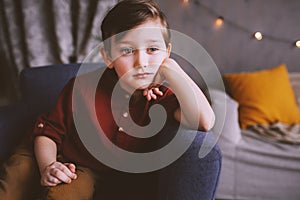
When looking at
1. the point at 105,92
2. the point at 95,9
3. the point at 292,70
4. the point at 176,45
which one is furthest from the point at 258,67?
the point at 105,92

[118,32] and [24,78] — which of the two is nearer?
[118,32]

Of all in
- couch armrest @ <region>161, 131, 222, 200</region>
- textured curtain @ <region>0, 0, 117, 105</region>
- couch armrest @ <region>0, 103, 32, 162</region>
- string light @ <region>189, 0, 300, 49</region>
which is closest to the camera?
couch armrest @ <region>161, 131, 222, 200</region>

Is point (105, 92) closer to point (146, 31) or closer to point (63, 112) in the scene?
point (63, 112)

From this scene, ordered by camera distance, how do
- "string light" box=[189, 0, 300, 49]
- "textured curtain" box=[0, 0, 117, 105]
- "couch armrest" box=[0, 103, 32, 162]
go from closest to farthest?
"couch armrest" box=[0, 103, 32, 162] → "textured curtain" box=[0, 0, 117, 105] → "string light" box=[189, 0, 300, 49]

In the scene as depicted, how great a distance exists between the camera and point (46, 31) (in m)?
1.98

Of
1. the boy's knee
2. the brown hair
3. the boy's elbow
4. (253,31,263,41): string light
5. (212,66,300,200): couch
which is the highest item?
the brown hair

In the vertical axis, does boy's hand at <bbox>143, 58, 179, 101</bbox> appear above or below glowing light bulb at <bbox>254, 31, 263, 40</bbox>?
above

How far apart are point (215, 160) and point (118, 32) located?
1.40 ft

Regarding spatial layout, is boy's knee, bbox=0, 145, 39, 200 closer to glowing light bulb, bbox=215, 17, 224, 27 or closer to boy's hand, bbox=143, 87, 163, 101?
boy's hand, bbox=143, 87, 163, 101

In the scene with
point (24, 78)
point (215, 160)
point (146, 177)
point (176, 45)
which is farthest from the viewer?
point (176, 45)

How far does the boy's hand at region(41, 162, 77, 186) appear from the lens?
100cm

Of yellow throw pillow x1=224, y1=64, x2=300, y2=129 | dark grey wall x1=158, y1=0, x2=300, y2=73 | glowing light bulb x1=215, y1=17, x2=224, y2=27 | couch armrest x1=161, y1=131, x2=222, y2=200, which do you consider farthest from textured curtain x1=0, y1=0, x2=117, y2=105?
couch armrest x1=161, y1=131, x2=222, y2=200

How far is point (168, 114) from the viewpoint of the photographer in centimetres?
107

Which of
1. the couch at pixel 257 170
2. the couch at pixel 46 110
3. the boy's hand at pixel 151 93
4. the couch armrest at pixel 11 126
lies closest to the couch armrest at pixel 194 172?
Answer: the couch at pixel 46 110
